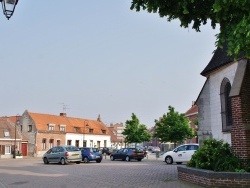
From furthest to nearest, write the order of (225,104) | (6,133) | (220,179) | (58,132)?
1. (58,132)
2. (6,133)
3. (225,104)
4. (220,179)

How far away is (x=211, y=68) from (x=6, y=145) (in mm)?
41371

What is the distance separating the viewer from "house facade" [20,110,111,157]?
53.8 meters

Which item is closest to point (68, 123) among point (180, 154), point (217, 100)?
point (180, 154)

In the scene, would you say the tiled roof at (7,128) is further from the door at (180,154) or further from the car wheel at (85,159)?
the door at (180,154)

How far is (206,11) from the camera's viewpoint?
838 centimetres

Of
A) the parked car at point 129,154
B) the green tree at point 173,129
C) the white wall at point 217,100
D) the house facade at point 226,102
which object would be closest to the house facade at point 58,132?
the green tree at point 173,129

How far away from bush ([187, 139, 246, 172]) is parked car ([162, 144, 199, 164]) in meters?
11.0

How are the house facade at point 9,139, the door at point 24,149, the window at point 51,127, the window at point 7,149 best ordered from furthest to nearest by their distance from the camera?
the window at point 51,127 < the door at point 24,149 < the window at point 7,149 < the house facade at point 9,139

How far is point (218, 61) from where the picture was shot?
621 inches

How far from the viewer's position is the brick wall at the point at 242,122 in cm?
1188

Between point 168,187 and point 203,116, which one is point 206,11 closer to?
point 168,187

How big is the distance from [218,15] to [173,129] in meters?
34.0

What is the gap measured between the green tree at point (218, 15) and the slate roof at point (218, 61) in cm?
660

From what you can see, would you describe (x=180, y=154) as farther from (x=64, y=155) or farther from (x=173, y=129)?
(x=173, y=129)
